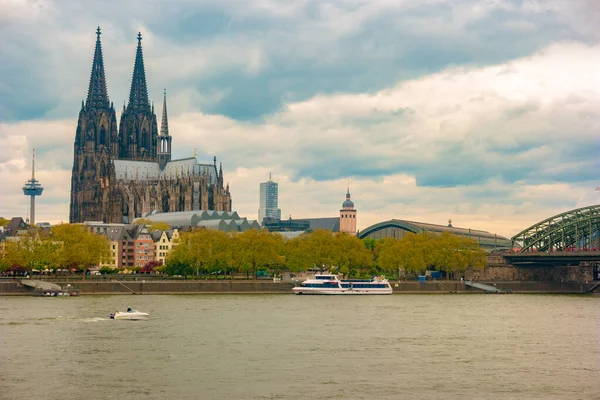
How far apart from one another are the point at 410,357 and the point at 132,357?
1495 centimetres

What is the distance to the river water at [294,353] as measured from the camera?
4325 centimetres

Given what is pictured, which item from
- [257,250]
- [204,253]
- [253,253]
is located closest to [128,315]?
[204,253]

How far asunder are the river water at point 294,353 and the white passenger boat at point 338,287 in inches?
1097

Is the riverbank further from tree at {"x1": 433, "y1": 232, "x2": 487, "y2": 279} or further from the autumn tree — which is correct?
the autumn tree

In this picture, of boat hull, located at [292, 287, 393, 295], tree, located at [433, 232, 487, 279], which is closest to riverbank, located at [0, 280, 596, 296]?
boat hull, located at [292, 287, 393, 295]

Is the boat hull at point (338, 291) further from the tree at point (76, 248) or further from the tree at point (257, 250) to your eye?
the tree at point (76, 248)

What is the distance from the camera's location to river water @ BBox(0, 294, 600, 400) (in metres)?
43.2

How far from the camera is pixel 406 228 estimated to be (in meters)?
192

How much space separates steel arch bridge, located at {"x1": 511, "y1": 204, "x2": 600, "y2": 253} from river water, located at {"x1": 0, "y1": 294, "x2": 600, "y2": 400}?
68.7 meters

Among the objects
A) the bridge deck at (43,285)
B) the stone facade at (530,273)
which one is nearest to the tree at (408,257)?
the stone facade at (530,273)

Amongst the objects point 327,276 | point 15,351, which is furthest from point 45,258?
point 15,351

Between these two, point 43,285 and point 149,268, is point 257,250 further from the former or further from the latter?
point 43,285

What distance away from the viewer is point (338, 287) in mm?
118062

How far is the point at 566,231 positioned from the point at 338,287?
54094mm
